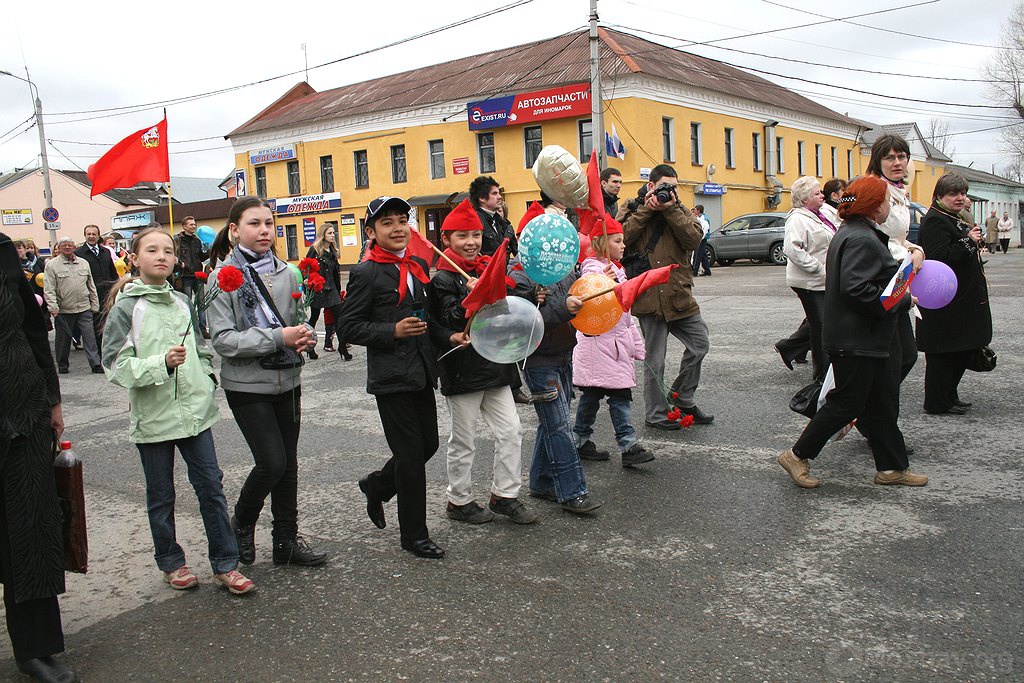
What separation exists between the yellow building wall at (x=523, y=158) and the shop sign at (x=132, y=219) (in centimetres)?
1688

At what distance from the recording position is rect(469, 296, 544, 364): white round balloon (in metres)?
4.10

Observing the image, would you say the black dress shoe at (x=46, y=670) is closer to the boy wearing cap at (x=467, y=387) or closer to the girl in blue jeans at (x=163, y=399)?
the girl in blue jeans at (x=163, y=399)

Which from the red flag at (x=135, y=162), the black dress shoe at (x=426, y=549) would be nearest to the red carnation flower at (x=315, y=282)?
the black dress shoe at (x=426, y=549)

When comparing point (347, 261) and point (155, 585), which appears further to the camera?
point (347, 261)

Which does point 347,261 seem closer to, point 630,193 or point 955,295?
point 630,193

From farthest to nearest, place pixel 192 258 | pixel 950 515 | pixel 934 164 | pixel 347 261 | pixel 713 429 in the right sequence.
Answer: pixel 934 164, pixel 347 261, pixel 192 258, pixel 713 429, pixel 950 515

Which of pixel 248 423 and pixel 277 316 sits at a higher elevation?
pixel 277 316

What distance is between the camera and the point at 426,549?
4273mm

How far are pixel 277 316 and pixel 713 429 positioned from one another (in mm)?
3724

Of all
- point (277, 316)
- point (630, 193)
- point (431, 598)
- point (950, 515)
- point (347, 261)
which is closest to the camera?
point (431, 598)

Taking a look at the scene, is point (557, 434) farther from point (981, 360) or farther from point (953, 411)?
point (981, 360)

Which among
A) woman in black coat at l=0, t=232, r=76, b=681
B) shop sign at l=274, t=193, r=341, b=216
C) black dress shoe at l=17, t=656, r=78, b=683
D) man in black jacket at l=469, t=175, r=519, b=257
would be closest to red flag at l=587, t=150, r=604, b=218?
man in black jacket at l=469, t=175, r=519, b=257

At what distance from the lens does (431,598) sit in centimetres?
382

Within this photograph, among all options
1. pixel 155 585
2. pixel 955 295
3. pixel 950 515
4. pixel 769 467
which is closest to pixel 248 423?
pixel 155 585
